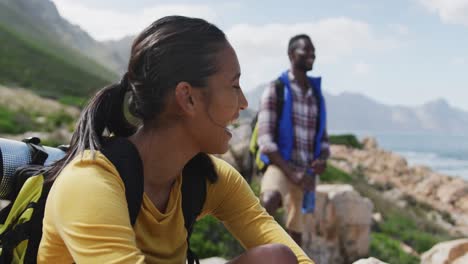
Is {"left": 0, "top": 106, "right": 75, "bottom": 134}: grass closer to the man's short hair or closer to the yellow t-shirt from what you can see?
the man's short hair

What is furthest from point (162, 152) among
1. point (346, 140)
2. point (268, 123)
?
point (346, 140)

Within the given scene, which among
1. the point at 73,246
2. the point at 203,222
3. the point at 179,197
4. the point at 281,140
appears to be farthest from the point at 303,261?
the point at 203,222

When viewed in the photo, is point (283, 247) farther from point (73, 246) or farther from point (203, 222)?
point (203, 222)

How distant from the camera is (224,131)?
1.98 meters

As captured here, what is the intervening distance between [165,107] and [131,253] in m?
0.49

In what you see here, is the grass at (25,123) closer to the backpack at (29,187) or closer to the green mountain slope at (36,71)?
the backpack at (29,187)

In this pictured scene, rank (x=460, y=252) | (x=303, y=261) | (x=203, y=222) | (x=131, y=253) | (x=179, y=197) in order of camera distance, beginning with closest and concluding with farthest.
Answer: (x=131, y=253), (x=179, y=197), (x=303, y=261), (x=460, y=252), (x=203, y=222)

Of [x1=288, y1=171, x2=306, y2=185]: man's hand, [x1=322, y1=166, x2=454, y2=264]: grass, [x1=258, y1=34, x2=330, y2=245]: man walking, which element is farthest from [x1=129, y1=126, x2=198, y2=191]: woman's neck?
[x1=322, y1=166, x2=454, y2=264]: grass

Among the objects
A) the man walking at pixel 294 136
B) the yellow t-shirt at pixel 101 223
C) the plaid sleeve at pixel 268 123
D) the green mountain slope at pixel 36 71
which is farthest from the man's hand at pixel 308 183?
the green mountain slope at pixel 36 71

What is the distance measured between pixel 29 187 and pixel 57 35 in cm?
11332

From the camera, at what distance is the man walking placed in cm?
502

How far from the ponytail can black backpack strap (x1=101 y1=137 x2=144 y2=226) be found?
49 mm

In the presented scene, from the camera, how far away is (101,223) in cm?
160

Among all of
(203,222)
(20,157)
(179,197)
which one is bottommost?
(203,222)
